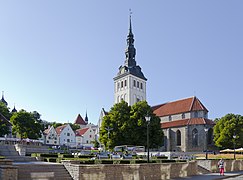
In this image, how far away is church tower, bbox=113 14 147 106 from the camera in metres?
84.6

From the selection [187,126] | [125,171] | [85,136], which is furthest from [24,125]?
[125,171]

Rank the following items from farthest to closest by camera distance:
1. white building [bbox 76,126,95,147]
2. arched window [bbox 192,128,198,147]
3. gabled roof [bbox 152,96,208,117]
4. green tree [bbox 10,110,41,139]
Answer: white building [bbox 76,126,95,147] → gabled roof [bbox 152,96,208,117] → arched window [bbox 192,128,198,147] → green tree [bbox 10,110,41,139]

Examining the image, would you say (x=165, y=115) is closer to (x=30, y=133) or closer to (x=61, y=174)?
(x=30, y=133)

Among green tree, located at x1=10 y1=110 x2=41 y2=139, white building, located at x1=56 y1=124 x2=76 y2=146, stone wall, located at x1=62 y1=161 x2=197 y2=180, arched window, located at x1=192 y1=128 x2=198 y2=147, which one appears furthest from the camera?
white building, located at x1=56 y1=124 x2=76 y2=146

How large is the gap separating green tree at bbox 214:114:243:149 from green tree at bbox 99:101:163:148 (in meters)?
13.7

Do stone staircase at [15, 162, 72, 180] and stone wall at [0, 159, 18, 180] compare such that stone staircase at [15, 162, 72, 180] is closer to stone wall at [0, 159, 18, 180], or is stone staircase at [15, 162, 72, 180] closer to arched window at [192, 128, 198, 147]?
stone wall at [0, 159, 18, 180]

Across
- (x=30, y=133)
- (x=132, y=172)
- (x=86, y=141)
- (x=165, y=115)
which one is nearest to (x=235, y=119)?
(x=165, y=115)

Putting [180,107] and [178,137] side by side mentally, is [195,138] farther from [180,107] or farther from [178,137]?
[180,107]

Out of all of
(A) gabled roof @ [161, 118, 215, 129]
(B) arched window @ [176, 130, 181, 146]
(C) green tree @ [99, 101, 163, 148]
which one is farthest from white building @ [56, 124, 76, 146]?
(C) green tree @ [99, 101, 163, 148]

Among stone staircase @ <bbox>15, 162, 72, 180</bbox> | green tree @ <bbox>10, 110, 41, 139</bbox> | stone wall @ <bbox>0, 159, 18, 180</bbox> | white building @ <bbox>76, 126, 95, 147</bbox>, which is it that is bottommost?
white building @ <bbox>76, 126, 95, 147</bbox>

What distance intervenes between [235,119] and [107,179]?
2035 inches

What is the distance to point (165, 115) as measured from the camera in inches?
3081

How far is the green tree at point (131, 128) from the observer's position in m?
55.3

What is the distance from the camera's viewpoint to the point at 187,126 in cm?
6825
